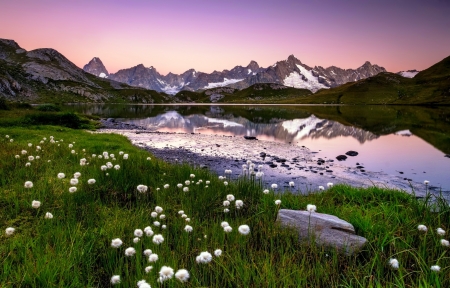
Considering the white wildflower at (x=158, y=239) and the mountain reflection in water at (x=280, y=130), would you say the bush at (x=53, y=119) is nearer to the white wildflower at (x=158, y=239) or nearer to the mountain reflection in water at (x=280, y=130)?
the mountain reflection in water at (x=280, y=130)

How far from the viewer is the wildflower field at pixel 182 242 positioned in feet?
13.9

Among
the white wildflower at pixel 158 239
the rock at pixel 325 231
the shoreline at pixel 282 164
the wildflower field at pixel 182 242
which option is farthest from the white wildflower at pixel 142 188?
the shoreline at pixel 282 164

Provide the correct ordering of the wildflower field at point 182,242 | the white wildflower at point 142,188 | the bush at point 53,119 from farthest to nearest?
the bush at point 53,119 < the white wildflower at point 142,188 < the wildflower field at point 182,242

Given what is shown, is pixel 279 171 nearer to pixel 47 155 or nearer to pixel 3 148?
pixel 47 155

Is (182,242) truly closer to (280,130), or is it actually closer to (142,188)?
(142,188)

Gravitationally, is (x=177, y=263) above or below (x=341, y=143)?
above

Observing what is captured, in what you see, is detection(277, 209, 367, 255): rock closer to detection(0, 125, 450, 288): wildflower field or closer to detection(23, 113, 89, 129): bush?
detection(0, 125, 450, 288): wildflower field

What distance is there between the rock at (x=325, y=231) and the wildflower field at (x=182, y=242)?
190mm

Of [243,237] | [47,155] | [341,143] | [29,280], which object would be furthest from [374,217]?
[341,143]

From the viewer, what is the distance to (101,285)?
14.6 feet

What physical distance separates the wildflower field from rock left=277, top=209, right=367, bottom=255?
19 centimetres

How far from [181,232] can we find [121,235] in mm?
1276

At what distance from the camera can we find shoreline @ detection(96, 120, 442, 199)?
1691cm

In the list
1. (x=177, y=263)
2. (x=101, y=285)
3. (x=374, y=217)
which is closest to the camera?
(x=101, y=285)
